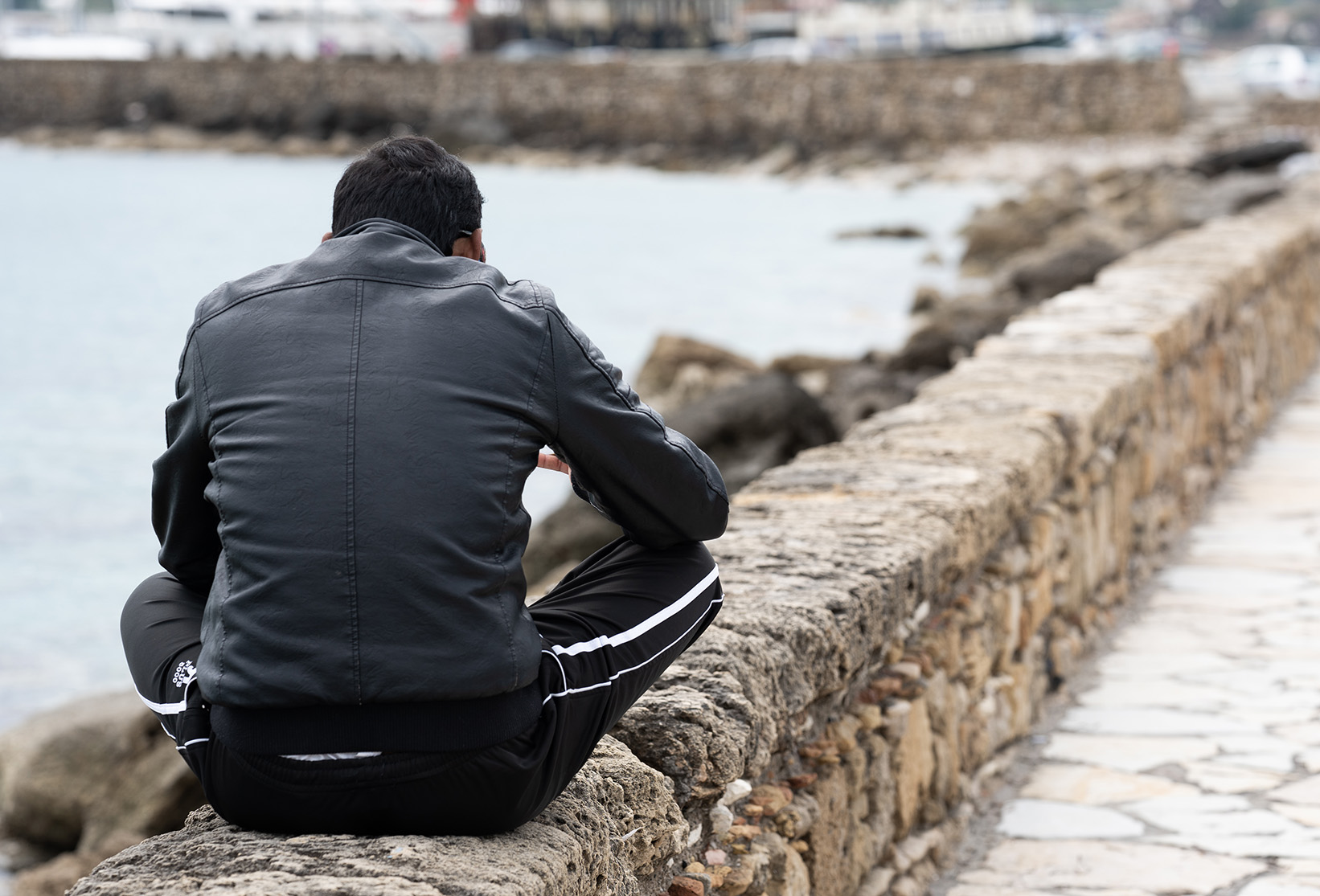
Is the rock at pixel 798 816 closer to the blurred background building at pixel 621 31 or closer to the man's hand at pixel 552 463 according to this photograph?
the man's hand at pixel 552 463

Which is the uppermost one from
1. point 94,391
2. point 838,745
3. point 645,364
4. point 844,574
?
point 844,574

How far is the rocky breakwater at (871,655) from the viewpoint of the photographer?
1672 millimetres

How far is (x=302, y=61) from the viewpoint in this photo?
46031mm

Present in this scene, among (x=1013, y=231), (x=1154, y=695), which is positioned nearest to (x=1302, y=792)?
(x=1154, y=695)

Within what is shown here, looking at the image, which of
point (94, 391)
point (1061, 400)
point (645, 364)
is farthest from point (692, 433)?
point (94, 391)

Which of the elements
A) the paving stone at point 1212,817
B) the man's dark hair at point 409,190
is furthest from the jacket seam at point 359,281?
the paving stone at point 1212,817

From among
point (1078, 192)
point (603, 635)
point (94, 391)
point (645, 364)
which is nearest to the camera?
point (603, 635)

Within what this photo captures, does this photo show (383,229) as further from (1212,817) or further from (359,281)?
(1212,817)

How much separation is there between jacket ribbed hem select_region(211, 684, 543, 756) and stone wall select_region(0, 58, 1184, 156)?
34.0 metres

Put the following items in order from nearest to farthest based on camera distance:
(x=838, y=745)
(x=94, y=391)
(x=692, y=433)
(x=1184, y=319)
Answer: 1. (x=838, y=745)
2. (x=1184, y=319)
3. (x=692, y=433)
4. (x=94, y=391)

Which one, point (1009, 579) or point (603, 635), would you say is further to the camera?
point (1009, 579)

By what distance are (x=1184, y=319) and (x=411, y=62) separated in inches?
1672

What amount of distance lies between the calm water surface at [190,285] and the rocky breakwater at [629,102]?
2.02m

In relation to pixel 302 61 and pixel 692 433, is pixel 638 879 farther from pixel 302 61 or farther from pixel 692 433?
pixel 302 61
